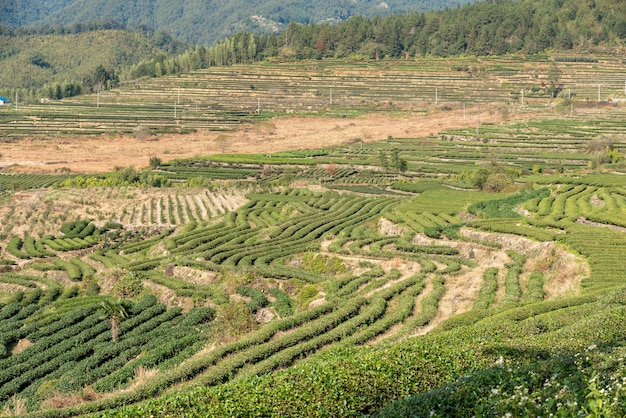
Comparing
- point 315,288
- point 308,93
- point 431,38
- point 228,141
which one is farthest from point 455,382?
point 431,38

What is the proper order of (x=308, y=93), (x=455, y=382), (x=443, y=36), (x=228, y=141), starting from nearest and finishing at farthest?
(x=455, y=382) → (x=228, y=141) → (x=308, y=93) → (x=443, y=36)

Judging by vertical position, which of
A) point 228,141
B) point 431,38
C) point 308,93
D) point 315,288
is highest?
point 431,38

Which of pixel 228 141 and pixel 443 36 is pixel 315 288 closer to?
pixel 228 141

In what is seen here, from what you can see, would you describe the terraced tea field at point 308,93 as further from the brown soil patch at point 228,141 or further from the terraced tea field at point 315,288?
the terraced tea field at point 315,288

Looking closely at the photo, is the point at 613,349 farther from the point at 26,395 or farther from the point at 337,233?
the point at 337,233

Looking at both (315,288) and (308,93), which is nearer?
(315,288)

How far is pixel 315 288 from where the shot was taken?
3023 cm

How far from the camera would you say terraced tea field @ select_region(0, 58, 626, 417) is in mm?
13734

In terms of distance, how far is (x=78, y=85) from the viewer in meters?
150

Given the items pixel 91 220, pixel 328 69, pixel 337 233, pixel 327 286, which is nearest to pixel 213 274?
pixel 327 286

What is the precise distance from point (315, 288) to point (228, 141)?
70.5 meters

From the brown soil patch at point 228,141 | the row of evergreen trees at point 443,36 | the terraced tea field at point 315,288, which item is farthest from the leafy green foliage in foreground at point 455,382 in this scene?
the row of evergreen trees at point 443,36

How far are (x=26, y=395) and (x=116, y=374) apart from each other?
9.08 feet

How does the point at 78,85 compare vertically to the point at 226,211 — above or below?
above
